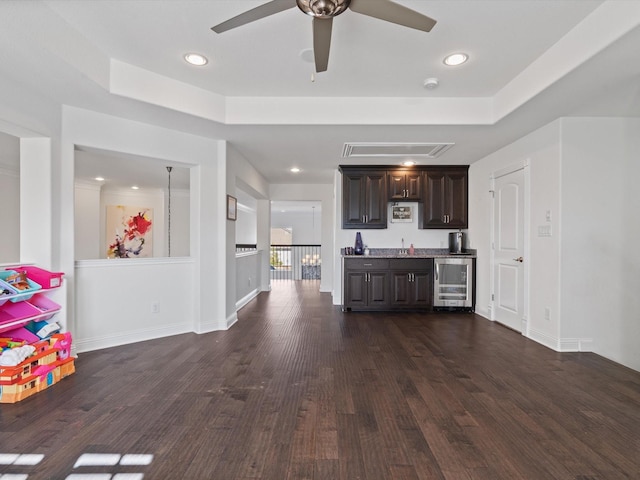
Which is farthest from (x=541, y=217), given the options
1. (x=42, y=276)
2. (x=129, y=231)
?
(x=129, y=231)

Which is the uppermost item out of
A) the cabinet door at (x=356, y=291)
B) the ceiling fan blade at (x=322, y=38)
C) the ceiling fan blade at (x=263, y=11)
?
the ceiling fan blade at (x=263, y=11)

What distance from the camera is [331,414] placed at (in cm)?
217

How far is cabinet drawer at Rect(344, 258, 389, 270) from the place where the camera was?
531cm

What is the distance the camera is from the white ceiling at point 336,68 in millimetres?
2172

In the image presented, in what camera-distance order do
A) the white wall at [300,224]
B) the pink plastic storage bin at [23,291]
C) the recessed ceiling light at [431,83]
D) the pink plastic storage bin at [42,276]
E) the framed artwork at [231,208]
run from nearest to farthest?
the pink plastic storage bin at [23,291], the pink plastic storage bin at [42,276], the recessed ceiling light at [431,83], the framed artwork at [231,208], the white wall at [300,224]

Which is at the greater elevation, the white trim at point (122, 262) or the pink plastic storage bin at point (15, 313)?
the white trim at point (122, 262)

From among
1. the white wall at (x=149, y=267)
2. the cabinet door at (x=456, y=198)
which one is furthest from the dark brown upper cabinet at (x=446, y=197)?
the white wall at (x=149, y=267)

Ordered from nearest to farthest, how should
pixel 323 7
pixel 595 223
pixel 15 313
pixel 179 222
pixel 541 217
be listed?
pixel 323 7 < pixel 15 313 < pixel 595 223 < pixel 541 217 < pixel 179 222

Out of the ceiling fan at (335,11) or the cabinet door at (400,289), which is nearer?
the ceiling fan at (335,11)

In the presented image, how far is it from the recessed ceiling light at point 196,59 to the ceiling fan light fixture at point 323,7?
1314 millimetres

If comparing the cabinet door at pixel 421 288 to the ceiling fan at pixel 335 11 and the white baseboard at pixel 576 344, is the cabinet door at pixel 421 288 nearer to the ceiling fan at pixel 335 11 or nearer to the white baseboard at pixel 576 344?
the white baseboard at pixel 576 344

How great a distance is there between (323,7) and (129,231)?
24.4 feet

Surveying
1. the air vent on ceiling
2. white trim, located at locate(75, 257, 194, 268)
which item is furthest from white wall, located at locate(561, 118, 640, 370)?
white trim, located at locate(75, 257, 194, 268)

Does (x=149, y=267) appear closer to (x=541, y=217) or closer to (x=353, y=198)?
(x=353, y=198)
